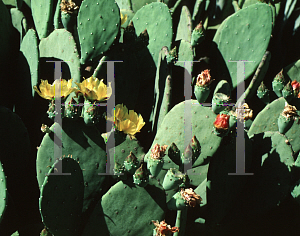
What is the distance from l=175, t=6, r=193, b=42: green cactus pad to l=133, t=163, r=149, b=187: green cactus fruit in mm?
1256

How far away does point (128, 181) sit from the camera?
1553 mm

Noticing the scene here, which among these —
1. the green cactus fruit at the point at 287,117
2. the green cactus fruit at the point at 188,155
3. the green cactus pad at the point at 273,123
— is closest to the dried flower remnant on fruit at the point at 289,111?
the green cactus fruit at the point at 287,117

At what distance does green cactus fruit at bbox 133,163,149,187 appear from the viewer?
4.67 ft

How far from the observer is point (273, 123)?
212 cm

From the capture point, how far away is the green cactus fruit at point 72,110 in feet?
5.05

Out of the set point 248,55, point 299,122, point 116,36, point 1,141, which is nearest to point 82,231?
point 1,141

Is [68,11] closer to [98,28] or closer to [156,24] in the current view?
[98,28]

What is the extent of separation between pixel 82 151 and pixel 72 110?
0.75 ft

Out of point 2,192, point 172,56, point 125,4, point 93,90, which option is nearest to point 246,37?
point 172,56

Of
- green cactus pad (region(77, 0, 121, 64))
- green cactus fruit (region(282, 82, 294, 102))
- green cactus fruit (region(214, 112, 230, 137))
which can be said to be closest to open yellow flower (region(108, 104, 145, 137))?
green cactus fruit (region(214, 112, 230, 137))

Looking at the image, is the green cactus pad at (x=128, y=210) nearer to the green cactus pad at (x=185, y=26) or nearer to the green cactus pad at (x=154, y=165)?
the green cactus pad at (x=154, y=165)

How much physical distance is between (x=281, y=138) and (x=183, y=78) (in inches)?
27.9

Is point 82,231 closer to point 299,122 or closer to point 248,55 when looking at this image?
point 299,122

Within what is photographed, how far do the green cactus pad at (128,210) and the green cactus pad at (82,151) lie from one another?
0.14m
